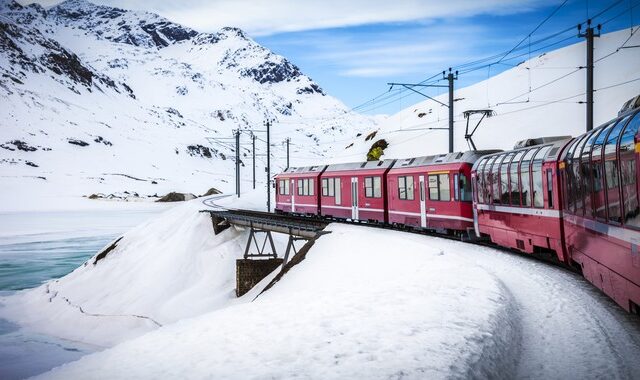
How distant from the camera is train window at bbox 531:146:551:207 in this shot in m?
14.9

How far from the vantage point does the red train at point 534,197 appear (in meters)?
8.86

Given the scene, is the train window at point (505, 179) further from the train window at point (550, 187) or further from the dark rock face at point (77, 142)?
the dark rock face at point (77, 142)

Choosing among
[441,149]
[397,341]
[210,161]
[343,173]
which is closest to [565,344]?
[397,341]

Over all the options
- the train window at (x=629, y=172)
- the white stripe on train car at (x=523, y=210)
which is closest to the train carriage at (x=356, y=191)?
the white stripe on train car at (x=523, y=210)

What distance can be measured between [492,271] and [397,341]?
285 inches

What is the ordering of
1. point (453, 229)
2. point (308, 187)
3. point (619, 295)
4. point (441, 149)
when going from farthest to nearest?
point (441, 149), point (308, 187), point (453, 229), point (619, 295)

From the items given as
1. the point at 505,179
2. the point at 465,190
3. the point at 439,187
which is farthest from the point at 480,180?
the point at 439,187

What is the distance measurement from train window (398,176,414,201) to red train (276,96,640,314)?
0.05m

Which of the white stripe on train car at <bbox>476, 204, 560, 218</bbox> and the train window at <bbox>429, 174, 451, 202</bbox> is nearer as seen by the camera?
the white stripe on train car at <bbox>476, 204, 560, 218</bbox>

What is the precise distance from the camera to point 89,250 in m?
59.7

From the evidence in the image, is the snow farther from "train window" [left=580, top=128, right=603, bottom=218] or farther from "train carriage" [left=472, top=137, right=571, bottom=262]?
"train window" [left=580, top=128, right=603, bottom=218]

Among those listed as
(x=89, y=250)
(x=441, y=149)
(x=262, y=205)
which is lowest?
(x=89, y=250)

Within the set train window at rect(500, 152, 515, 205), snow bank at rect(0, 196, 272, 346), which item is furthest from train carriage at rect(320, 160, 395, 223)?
train window at rect(500, 152, 515, 205)

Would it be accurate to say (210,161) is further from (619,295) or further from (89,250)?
(619,295)
